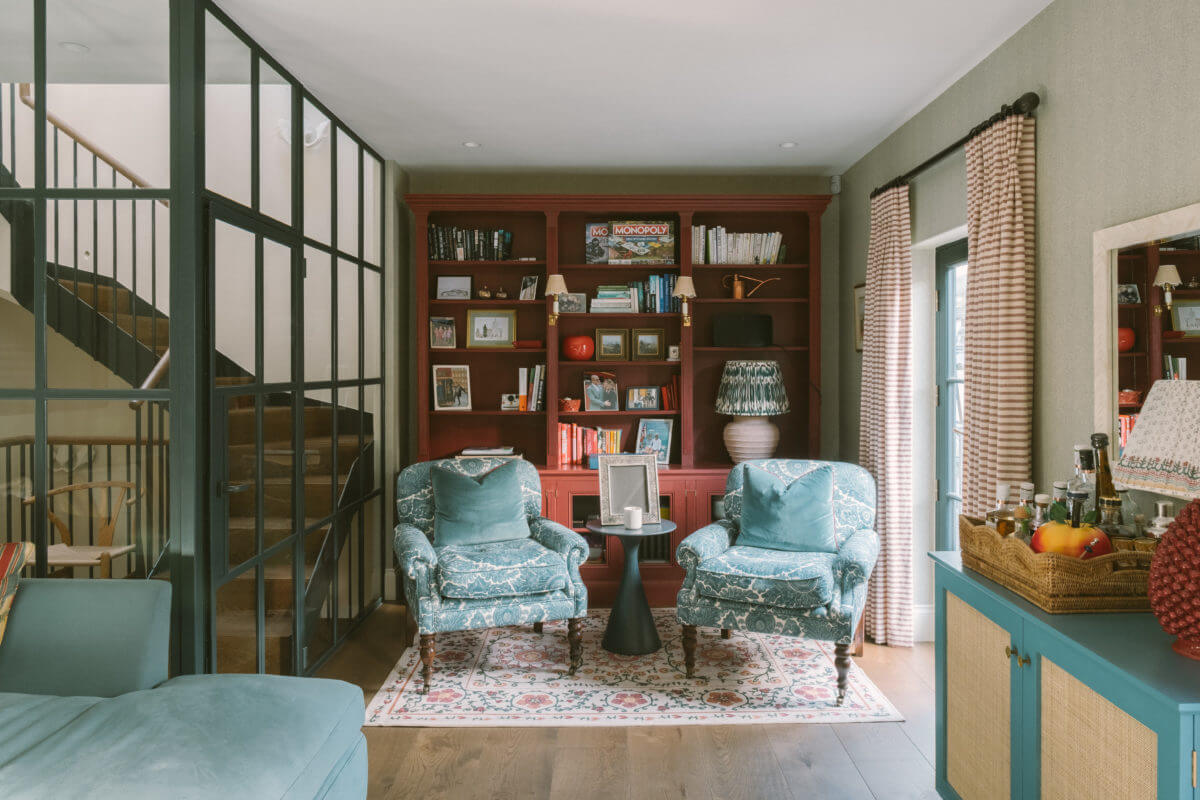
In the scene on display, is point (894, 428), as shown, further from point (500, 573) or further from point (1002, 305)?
point (500, 573)

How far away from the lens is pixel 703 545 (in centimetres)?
328

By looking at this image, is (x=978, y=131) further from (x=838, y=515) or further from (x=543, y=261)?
(x=543, y=261)

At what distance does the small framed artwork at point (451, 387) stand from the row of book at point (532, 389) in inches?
13.3

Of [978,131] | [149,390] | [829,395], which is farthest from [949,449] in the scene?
[149,390]

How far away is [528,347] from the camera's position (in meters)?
4.50

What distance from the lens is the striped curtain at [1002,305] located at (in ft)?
8.52

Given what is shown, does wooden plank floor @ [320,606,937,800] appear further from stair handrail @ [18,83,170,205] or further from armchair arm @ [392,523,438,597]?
stair handrail @ [18,83,170,205]

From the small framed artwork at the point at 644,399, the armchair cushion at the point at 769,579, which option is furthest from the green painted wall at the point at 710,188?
the armchair cushion at the point at 769,579

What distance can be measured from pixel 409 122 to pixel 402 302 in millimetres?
1208

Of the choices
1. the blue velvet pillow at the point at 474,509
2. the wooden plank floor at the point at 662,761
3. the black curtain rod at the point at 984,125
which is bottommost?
the wooden plank floor at the point at 662,761

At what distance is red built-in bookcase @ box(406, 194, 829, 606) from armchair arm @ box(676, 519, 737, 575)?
76 centimetres

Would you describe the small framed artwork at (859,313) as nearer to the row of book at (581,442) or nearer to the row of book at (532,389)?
the row of book at (581,442)

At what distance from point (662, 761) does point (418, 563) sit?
1.29m

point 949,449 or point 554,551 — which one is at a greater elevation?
point 949,449
